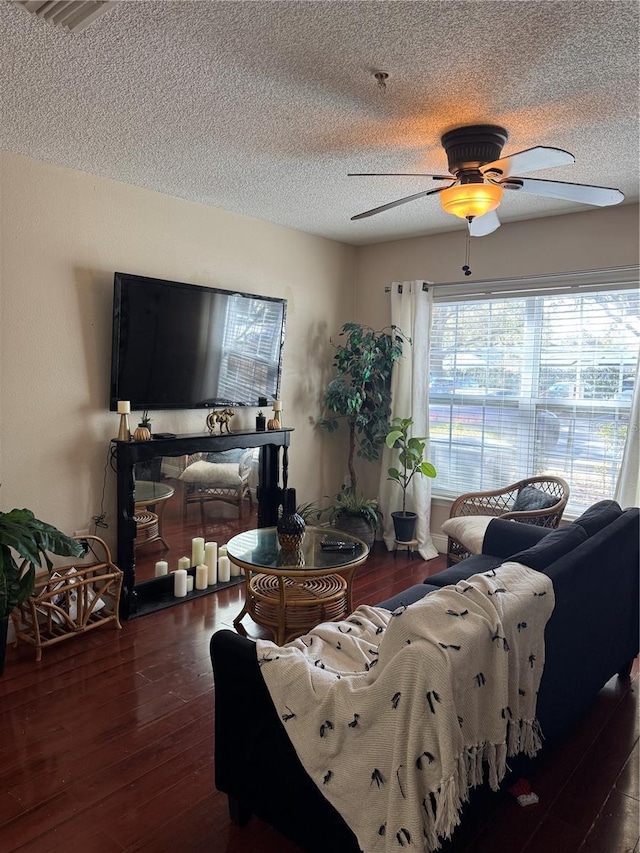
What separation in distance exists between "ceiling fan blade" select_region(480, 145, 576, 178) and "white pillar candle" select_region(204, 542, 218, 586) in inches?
114

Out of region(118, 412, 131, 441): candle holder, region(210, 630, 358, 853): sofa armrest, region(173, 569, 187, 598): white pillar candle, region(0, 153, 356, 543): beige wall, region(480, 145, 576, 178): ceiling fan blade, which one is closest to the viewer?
region(210, 630, 358, 853): sofa armrest

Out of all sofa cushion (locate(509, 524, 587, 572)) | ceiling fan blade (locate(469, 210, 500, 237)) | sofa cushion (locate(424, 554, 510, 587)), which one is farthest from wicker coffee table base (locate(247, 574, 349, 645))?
ceiling fan blade (locate(469, 210, 500, 237))

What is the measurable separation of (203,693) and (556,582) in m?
1.66

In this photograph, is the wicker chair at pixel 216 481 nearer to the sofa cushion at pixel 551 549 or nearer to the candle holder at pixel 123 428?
the candle holder at pixel 123 428

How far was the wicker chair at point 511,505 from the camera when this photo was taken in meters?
3.70

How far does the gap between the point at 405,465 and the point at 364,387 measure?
0.72 meters

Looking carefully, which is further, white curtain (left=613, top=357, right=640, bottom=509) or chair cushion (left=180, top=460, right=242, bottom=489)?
chair cushion (left=180, top=460, right=242, bottom=489)

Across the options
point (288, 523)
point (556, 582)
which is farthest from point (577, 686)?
point (288, 523)

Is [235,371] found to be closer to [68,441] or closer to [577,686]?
[68,441]

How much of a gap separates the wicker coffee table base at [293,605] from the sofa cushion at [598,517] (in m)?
1.28

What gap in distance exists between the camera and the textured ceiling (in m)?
1.84

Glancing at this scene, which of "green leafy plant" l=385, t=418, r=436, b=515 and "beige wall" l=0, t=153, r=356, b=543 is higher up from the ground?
"beige wall" l=0, t=153, r=356, b=543

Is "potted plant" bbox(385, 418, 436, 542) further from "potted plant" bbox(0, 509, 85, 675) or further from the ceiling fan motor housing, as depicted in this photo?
"potted plant" bbox(0, 509, 85, 675)

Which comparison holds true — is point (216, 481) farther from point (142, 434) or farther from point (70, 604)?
point (70, 604)
